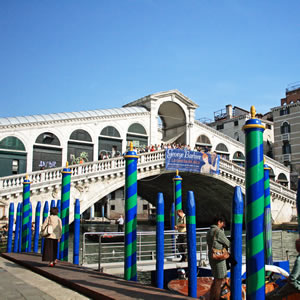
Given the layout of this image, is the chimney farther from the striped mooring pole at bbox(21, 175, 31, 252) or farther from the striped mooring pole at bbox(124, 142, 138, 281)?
the striped mooring pole at bbox(124, 142, 138, 281)

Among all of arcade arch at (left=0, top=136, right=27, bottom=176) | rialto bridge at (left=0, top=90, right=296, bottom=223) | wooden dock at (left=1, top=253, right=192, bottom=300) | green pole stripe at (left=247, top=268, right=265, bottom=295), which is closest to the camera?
green pole stripe at (left=247, top=268, right=265, bottom=295)

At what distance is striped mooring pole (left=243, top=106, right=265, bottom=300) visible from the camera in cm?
345

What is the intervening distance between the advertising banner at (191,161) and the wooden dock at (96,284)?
14.6 m

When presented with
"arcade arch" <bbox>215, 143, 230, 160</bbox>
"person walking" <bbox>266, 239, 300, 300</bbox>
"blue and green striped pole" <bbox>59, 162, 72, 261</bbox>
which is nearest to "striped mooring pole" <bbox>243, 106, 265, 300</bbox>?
"person walking" <bbox>266, 239, 300, 300</bbox>

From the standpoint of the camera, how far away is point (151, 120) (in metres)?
25.1

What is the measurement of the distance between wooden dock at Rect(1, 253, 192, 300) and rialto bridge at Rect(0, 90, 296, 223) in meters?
9.90

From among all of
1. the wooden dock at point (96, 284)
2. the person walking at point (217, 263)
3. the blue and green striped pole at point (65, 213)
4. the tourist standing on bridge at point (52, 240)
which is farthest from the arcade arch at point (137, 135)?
the person walking at point (217, 263)

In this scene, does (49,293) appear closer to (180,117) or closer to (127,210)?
(127,210)

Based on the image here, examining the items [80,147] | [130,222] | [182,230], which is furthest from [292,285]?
[80,147]

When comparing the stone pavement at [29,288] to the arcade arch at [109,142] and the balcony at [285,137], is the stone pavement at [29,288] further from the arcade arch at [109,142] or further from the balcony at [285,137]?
the balcony at [285,137]

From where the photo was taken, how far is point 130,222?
5.75 m

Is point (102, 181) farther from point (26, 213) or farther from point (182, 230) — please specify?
point (182, 230)

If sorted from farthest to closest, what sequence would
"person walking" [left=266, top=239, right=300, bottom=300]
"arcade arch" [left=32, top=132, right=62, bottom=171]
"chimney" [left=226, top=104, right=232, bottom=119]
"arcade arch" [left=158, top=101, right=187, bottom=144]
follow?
"chimney" [left=226, top=104, right=232, bottom=119] → "arcade arch" [left=158, top=101, right=187, bottom=144] → "arcade arch" [left=32, top=132, right=62, bottom=171] → "person walking" [left=266, top=239, right=300, bottom=300]

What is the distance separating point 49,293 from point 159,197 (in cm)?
204
